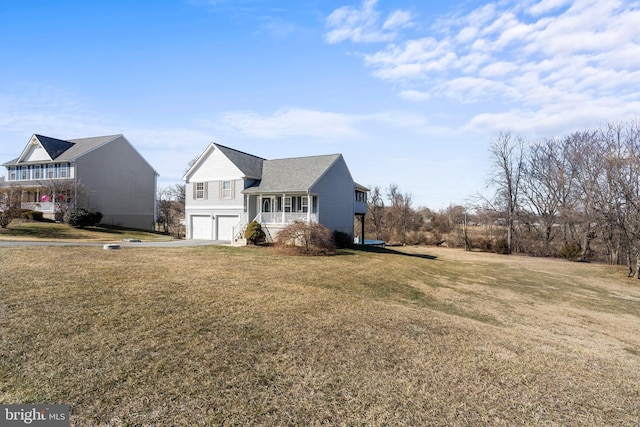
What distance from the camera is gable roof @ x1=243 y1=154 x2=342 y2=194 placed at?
22222mm

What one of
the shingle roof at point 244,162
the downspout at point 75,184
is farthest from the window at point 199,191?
the downspout at point 75,184

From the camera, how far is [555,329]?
830cm

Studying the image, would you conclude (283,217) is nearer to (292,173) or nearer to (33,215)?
(292,173)

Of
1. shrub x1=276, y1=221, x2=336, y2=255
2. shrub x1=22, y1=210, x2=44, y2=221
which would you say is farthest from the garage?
shrub x1=22, y1=210, x2=44, y2=221

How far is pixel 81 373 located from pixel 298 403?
117 inches

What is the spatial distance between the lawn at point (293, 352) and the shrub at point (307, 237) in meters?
7.80

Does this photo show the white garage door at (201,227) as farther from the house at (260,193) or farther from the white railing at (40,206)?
the white railing at (40,206)

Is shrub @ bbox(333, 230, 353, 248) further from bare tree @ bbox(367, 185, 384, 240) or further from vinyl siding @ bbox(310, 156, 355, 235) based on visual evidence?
bare tree @ bbox(367, 185, 384, 240)

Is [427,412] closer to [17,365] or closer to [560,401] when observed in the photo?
[560,401]

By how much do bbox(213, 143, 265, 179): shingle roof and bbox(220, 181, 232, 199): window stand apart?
1.61 m

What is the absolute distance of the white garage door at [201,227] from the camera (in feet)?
82.1

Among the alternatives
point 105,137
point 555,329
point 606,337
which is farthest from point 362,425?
point 105,137

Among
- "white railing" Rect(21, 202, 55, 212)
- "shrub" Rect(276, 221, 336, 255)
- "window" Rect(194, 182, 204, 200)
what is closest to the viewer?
"shrub" Rect(276, 221, 336, 255)

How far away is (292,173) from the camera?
2412 cm
